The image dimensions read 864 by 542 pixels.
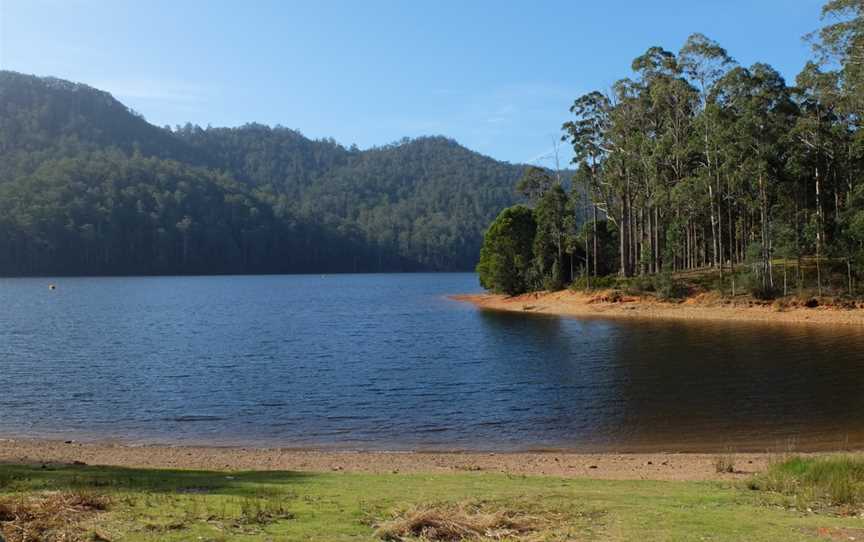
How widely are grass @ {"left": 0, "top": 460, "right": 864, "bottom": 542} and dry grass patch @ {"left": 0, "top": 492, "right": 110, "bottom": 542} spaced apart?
29mm

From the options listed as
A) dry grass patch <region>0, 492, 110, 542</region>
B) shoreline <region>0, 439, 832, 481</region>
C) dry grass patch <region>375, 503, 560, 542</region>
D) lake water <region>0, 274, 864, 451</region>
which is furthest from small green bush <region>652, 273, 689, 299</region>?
dry grass patch <region>0, 492, 110, 542</region>

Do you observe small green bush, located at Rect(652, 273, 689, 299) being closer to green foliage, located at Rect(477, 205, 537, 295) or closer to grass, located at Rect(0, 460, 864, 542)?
green foliage, located at Rect(477, 205, 537, 295)

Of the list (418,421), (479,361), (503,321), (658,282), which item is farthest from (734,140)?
(418,421)

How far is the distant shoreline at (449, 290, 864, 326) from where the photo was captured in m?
50.9

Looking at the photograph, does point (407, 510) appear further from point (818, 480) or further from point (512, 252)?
point (512, 252)

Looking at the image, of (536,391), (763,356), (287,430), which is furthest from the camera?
(763,356)

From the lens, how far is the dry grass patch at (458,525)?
795 centimetres

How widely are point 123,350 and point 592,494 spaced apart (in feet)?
119

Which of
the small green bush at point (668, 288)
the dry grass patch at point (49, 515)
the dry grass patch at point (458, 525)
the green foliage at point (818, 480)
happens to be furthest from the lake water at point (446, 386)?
the dry grass patch at point (49, 515)

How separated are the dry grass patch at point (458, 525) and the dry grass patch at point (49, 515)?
10.1ft

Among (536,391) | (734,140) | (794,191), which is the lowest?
(536,391)

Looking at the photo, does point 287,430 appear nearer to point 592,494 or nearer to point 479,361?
point 592,494

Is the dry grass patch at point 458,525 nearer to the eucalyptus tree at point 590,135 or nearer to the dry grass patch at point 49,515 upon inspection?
the dry grass patch at point 49,515

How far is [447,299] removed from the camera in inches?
3664
